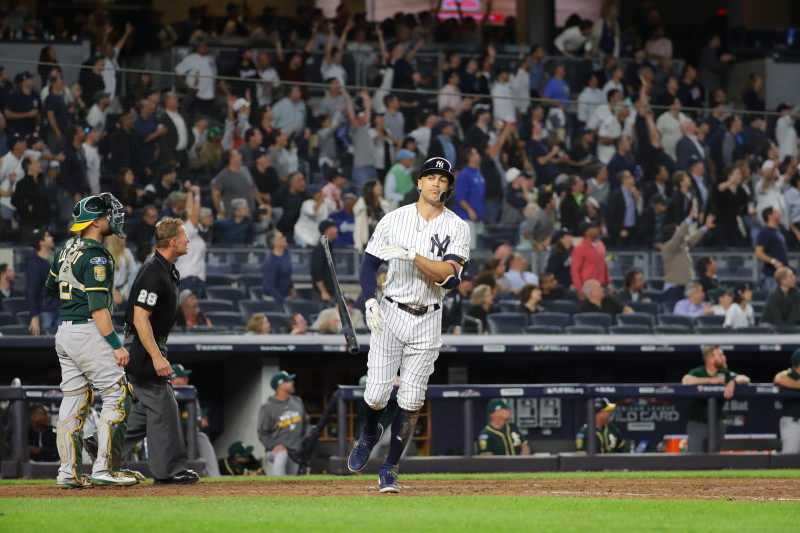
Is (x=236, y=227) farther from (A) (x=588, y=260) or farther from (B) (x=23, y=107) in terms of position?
(A) (x=588, y=260)

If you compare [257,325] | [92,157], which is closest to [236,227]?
[257,325]

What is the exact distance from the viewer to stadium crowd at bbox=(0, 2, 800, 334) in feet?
39.8

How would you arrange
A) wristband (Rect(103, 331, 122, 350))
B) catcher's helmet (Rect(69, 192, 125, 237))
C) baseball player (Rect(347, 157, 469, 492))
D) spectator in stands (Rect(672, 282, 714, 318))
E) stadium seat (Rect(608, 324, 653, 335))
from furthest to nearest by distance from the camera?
spectator in stands (Rect(672, 282, 714, 318))
stadium seat (Rect(608, 324, 653, 335))
catcher's helmet (Rect(69, 192, 125, 237))
wristband (Rect(103, 331, 122, 350))
baseball player (Rect(347, 157, 469, 492))

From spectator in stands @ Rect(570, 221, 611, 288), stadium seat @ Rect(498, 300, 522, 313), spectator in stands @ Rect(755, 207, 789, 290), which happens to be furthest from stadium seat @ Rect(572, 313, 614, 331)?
spectator in stands @ Rect(755, 207, 789, 290)

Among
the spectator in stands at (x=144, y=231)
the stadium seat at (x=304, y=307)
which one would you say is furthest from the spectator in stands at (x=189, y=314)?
the stadium seat at (x=304, y=307)

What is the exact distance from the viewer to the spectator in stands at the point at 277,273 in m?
12.3

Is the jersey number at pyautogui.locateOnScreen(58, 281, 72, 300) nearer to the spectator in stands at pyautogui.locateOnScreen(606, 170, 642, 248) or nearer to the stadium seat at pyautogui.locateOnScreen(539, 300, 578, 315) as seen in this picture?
the stadium seat at pyautogui.locateOnScreen(539, 300, 578, 315)

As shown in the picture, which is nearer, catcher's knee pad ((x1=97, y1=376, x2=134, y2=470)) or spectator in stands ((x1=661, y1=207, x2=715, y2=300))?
catcher's knee pad ((x1=97, y1=376, x2=134, y2=470))

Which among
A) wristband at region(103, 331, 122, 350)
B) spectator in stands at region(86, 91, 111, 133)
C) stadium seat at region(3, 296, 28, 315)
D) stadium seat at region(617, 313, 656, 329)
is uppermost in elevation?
spectator in stands at region(86, 91, 111, 133)

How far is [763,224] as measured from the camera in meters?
14.5

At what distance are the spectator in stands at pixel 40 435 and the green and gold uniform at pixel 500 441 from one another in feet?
11.0

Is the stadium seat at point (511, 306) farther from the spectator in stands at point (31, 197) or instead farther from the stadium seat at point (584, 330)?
the spectator in stands at point (31, 197)

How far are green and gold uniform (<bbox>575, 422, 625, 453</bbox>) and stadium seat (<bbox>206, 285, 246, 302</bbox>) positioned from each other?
3.75m

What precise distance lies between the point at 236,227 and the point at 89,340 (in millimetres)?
6426
